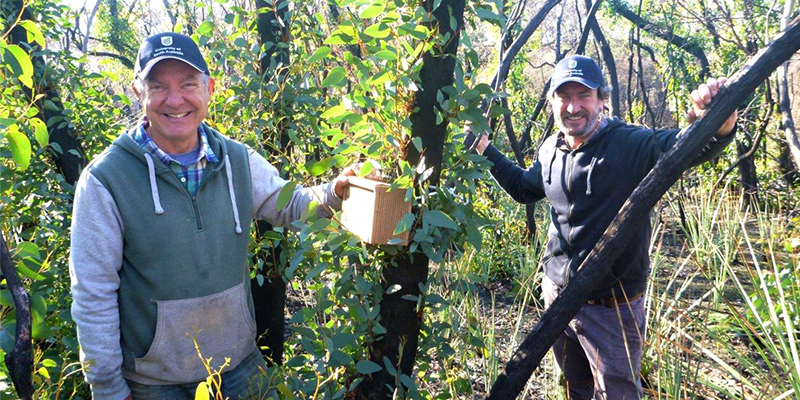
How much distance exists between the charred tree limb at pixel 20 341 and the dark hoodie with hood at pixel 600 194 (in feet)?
6.58

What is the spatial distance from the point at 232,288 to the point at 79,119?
193 cm

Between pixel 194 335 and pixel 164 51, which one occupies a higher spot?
pixel 164 51

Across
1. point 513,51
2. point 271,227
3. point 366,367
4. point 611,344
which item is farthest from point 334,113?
point 513,51

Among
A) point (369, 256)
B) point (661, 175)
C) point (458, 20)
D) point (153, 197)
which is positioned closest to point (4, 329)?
point (153, 197)

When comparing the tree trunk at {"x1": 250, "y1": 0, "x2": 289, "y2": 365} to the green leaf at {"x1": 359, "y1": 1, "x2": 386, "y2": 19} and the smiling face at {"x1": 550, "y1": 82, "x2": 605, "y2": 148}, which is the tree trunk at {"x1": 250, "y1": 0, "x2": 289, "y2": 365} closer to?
the green leaf at {"x1": 359, "y1": 1, "x2": 386, "y2": 19}

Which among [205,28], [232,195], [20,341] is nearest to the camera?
[20,341]

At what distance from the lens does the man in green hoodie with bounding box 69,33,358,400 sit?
1826 millimetres

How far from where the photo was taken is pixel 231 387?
2.04 metres

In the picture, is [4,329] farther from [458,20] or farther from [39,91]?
[39,91]

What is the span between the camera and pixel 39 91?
3252 mm

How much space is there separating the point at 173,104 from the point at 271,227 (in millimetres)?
1102

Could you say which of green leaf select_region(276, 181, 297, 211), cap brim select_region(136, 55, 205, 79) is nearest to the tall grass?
green leaf select_region(276, 181, 297, 211)

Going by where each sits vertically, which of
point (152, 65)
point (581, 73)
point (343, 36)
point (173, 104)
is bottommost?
point (173, 104)

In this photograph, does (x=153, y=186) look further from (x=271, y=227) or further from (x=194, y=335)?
(x=271, y=227)
